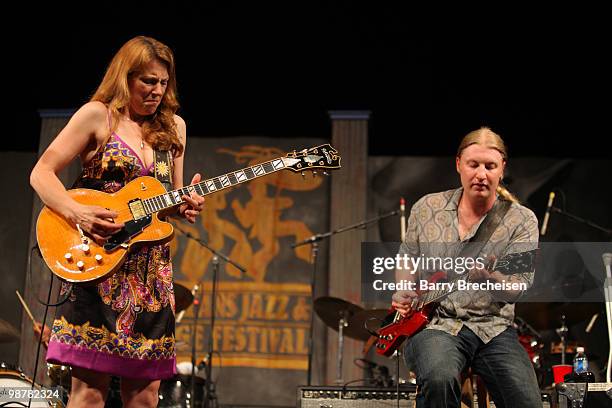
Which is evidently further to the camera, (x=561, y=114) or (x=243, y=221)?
(x=243, y=221)

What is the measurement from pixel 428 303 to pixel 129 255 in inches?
54.8

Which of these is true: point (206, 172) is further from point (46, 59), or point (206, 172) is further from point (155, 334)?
point (155, 334)

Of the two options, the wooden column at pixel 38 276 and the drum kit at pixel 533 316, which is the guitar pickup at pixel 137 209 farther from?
the wooden column at pixel 38 276

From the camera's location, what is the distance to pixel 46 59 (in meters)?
7.57

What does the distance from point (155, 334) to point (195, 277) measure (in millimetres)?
5296

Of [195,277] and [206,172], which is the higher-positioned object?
[206,172]

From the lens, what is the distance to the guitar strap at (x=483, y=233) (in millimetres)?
3521

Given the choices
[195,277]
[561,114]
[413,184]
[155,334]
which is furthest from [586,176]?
[155,334]

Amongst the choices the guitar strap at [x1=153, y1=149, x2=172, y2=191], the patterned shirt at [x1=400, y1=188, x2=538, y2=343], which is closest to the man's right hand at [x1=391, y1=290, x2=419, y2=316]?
the patterned shirt at [x1=400, y1=188, x2=538, y2=343]

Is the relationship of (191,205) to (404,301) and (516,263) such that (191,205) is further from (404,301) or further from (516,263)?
(516,263)

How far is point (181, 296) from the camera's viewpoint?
5.88 m

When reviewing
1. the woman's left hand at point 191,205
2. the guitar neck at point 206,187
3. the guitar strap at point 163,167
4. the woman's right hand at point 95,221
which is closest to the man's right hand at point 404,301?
the guitar neck at point 206,187

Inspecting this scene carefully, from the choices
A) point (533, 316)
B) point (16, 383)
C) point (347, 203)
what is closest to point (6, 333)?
point (16, 383)

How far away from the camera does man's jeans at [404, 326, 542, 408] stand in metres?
3.12
